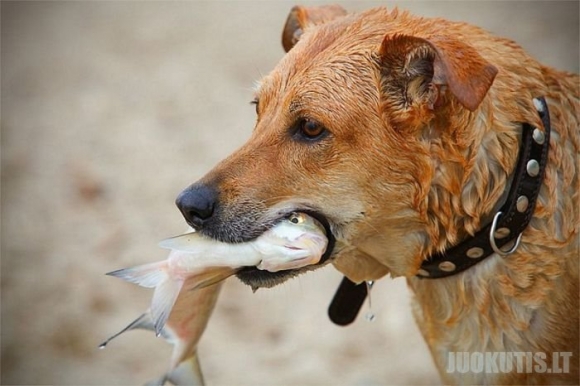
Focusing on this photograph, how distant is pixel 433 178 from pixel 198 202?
3.35 ft

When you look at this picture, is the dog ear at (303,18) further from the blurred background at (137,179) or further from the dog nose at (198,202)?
the blurred background at (137,179)

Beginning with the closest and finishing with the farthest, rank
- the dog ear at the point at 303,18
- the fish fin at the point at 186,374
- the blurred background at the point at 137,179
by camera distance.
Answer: the fish fin at the point at 186,374, the dog ear at the point at 303,18, the blurred background at the point at 137,179

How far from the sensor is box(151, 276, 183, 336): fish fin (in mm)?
3715

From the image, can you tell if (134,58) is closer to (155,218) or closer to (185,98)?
(185,98)

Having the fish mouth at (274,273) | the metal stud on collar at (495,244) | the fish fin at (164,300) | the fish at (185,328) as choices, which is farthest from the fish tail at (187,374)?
the metal stud on collar at (495,244)

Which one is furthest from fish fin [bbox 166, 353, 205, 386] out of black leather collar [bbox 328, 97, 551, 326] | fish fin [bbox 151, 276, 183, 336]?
black leather collar [bbox 328, 97, 551, 326]

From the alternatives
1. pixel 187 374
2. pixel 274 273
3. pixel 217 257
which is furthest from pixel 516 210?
pixel 187 374

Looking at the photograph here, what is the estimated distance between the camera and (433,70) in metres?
3.61

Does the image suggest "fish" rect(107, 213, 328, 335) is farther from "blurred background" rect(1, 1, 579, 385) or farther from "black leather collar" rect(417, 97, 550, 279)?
"blurred background" rect(1, 1, 579, 385)

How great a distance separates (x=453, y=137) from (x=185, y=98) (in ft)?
22.1

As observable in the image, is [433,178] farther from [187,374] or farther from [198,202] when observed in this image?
[187,374]

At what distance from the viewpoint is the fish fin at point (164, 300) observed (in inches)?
146

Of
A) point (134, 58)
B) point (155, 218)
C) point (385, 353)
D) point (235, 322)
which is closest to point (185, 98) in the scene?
point (134, 58)

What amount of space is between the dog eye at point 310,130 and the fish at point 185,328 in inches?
36.2
